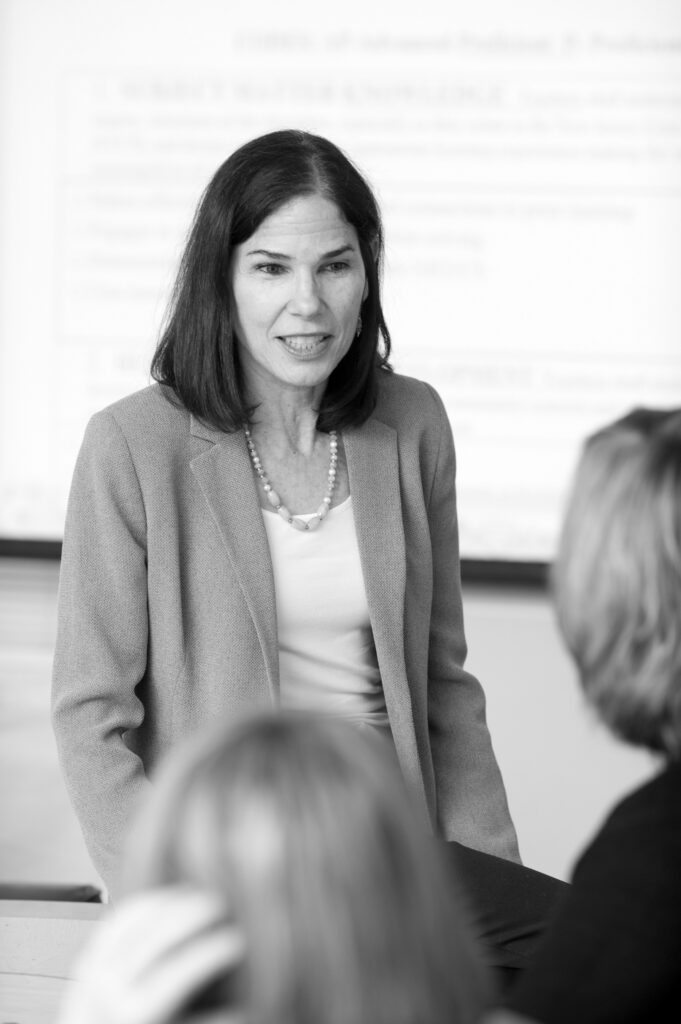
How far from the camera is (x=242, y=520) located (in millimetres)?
1705

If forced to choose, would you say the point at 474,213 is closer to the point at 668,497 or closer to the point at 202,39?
the point at 202,39

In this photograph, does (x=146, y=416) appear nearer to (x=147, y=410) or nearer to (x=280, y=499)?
(x=147, y=410)

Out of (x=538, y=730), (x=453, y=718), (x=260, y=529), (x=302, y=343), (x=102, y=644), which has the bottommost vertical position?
(x=538, y=730)

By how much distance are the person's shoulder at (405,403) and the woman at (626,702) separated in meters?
0.83

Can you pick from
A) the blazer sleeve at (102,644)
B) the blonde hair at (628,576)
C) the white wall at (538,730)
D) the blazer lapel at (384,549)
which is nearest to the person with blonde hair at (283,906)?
the blonde hair at (628,576)

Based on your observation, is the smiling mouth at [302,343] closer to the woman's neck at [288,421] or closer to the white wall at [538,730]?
the woman's neck at [288,421]

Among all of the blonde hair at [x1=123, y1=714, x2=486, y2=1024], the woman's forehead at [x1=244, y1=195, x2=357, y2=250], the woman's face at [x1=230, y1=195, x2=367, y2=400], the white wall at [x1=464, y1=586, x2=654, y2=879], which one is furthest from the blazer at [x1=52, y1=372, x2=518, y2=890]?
the white wall at [x1=464, y1=586, x2=654, y2=879]

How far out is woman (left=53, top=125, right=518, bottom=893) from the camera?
1636 mm

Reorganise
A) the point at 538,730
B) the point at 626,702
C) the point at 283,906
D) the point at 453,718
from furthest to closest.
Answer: the point at 538,730, the point at 453,718, the point at 626,702, the point at 283,906

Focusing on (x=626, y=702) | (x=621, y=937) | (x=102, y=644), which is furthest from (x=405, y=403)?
(x=621, y=937)

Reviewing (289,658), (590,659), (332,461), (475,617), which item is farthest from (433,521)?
(475,617)

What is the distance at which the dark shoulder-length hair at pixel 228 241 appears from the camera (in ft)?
5.52

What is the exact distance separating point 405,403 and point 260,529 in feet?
1.09

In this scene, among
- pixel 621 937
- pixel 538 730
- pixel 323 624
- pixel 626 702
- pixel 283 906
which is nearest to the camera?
pixel 283 906
